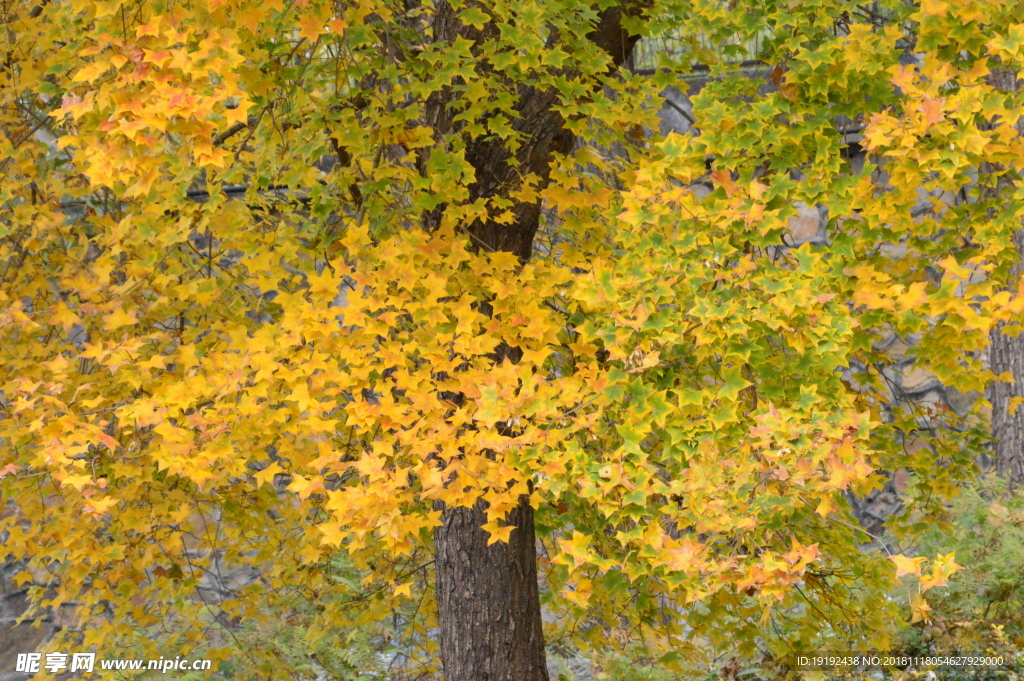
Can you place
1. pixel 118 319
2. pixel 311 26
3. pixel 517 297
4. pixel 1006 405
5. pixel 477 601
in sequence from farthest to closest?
pixel 1006 405 → pixel 477 601 → pixel 118 319 → pixel 517 297 → pixel 311 26

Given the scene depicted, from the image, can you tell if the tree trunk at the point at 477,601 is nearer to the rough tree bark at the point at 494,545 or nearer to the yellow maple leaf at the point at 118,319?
the rough tree bark at the point at 494,545

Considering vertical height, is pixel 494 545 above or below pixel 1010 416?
below

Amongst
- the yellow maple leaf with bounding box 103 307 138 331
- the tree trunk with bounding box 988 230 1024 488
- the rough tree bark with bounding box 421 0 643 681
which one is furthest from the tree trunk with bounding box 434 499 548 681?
the tree trunk with bounding box 988 230 1024 488

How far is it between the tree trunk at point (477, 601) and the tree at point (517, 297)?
0.01 m

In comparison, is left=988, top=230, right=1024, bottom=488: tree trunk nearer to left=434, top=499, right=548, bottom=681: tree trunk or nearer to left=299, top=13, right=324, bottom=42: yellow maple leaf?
left=434, top=499, right=548, bottom=681: tree trunk

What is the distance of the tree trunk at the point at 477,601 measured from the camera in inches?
155

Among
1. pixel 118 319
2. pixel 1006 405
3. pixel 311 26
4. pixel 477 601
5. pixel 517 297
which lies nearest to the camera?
pixel 311 26

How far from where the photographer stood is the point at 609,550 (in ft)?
11.7

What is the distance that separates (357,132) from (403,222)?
1.48 meters

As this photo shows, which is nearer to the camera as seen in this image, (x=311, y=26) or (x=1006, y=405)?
(x=311, y=26)

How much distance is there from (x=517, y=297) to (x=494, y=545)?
3.86 feet

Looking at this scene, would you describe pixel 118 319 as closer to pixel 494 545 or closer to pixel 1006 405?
pixel 494 545

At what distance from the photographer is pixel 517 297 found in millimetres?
3383

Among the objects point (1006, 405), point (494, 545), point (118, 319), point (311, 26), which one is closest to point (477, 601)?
point (494, 545)
